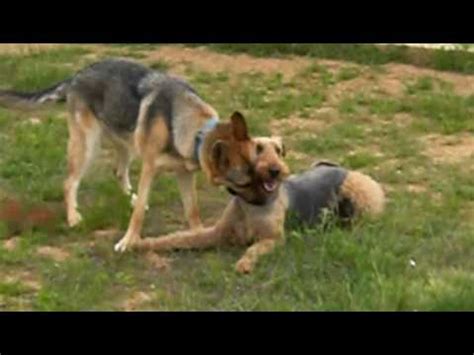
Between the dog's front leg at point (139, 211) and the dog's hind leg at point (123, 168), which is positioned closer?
the dog's front leg at point (139, 211)

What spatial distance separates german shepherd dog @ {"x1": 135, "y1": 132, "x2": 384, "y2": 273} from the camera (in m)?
6.41

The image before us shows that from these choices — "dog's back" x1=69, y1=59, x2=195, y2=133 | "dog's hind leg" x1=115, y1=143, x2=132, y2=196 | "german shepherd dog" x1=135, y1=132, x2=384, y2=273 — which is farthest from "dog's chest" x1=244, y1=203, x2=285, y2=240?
"dog's hind leg" x1=115, y1=143, x2=132, y2=196

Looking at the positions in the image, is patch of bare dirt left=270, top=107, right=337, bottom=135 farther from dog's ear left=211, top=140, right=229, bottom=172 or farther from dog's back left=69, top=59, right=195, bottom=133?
dog's ear left=211, top=140, right=229, bottom=172

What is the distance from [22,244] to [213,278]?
144cm

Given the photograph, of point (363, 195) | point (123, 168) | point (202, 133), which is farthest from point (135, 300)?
point (123, 168)

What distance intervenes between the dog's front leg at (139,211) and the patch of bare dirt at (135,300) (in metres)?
0.81

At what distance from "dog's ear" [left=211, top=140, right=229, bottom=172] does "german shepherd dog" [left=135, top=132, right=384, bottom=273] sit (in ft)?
0.06

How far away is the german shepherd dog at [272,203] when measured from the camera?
6.41 metres

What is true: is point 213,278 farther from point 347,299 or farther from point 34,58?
point 34,58

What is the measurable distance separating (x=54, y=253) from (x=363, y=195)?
2.10 m

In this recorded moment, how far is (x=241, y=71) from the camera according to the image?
40.3ft

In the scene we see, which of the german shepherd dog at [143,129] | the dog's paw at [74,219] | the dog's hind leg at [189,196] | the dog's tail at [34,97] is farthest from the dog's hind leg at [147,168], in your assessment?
the dog's tail at [34,97]

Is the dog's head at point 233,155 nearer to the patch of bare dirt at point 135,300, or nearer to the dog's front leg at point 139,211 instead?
the dog's front leg at point 139,211

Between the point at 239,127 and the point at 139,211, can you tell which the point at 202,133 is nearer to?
the point at 239,127
